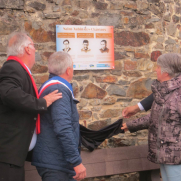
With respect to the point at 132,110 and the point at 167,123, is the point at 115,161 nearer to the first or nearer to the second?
the point at 132,110

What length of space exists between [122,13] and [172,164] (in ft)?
7.97

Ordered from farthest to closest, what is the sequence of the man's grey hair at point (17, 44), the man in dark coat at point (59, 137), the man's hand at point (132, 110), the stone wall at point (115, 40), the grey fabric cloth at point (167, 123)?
the stone wall at point (115, 40) < the man's hand at point (132, 110) < the grey fabric cloth at point (167, 123) < the man's grey hair at point (17, 44) < the man in dark coat at point (59, 137)

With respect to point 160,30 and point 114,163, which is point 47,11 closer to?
point 160,30

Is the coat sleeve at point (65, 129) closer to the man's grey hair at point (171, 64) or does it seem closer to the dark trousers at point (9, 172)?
the dark trousers at point (9, 172)

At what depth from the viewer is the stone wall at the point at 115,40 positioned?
3375 mm

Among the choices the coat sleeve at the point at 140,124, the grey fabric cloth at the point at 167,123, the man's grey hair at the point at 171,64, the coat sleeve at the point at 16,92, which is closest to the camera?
the coat sleeve at the point at 16,92

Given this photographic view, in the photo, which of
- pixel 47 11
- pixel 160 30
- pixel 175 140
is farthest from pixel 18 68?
pixel 160 30

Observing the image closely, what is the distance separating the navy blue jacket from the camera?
74.6 inches

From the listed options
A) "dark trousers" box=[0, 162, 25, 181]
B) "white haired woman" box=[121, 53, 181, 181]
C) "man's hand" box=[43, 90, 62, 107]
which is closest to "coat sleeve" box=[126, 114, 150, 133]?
"white haired woman" box=[121, 53, 181, 181]

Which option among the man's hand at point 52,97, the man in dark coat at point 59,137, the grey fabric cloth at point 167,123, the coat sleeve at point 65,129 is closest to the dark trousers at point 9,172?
the man in dark coat at point 59,137

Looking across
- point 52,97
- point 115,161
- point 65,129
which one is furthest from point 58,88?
point 115,161

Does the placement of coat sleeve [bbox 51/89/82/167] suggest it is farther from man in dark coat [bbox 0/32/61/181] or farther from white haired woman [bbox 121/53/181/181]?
white haired woman [bbox 121/53/181/181]

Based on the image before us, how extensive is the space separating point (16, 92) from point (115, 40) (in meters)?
2.26

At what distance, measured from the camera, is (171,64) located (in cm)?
231
